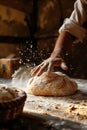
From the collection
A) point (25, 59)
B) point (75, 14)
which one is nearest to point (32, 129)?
point (75, 14)

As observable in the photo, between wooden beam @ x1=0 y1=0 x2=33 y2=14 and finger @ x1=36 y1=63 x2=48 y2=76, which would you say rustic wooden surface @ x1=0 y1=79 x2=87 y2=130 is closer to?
finger @ x1=36 y1=63 x2=48 y2=76

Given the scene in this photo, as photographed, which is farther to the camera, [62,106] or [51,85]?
[51,85]

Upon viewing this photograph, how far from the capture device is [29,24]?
179 inches

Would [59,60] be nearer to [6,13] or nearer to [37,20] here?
[6,13]

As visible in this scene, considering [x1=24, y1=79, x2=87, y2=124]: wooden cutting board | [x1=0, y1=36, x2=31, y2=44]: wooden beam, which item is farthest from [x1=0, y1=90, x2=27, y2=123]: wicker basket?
[x1=0, y1=36, x2=31, y2=44]: wooden beam

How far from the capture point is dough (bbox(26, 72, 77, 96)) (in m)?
2.00

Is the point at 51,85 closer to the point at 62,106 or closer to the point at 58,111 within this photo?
the point at 62,106

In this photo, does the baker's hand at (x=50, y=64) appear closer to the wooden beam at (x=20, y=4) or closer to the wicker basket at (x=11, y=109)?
the wicker basket at (x=11, y=109)

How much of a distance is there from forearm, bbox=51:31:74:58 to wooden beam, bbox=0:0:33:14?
1799mm

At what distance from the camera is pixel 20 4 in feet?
13.6

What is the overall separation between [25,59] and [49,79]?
5.13 feet

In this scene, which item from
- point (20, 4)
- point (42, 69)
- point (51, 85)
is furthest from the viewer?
point (20, 4)

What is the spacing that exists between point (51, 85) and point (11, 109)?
83 cm

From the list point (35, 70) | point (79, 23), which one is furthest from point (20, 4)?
point (35, 70)
